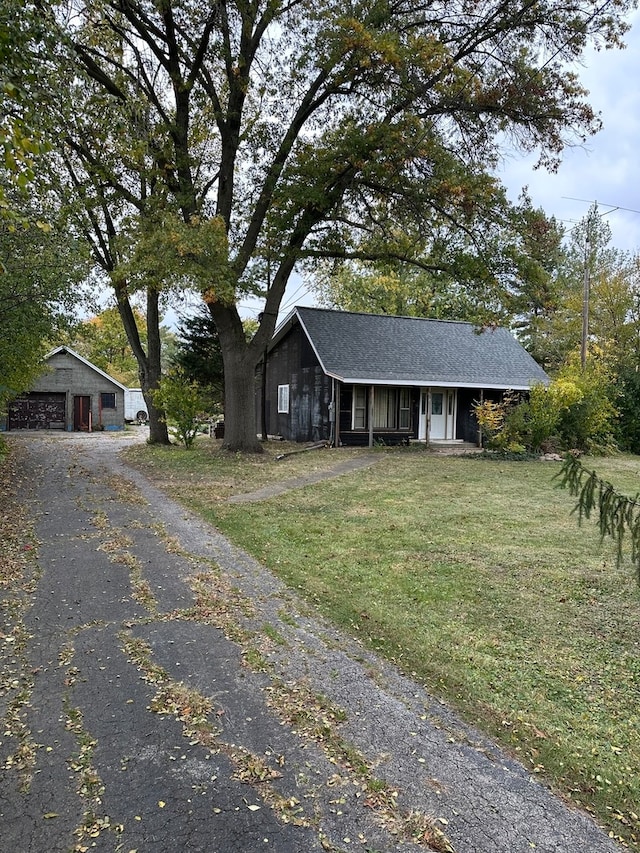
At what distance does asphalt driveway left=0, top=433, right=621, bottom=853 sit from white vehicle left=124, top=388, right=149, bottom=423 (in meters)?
34.8

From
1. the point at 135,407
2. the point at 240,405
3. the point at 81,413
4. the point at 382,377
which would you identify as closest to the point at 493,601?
the point at 240,405

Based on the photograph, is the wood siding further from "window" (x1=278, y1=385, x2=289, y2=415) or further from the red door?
the red door

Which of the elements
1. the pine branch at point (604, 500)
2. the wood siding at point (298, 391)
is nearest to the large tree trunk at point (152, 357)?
the wood siding at point (298, 391)

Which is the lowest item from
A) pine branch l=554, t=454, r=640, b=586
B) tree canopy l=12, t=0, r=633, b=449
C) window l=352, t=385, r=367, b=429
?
pine branch l=554, t=454, r=640, b=586

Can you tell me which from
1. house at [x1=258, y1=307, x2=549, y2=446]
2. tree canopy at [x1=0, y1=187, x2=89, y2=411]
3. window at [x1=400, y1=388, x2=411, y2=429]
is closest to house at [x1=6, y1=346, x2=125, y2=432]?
house at [x1=258, y1=307, x2=549, y2=446]

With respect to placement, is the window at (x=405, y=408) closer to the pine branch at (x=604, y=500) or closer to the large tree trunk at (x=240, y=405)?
the large tree trunk at (x=240, y=405)

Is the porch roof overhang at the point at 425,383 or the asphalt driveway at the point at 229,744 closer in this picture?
the asphalt driveway at the point at 229,744

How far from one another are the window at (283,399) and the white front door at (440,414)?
5.33 m

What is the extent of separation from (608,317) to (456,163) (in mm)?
18869

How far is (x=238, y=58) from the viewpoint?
1262 cm

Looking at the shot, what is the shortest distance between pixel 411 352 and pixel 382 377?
3.03 metres

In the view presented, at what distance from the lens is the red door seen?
3075 cm

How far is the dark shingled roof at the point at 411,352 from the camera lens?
59.8ft

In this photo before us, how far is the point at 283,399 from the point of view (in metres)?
21.5
